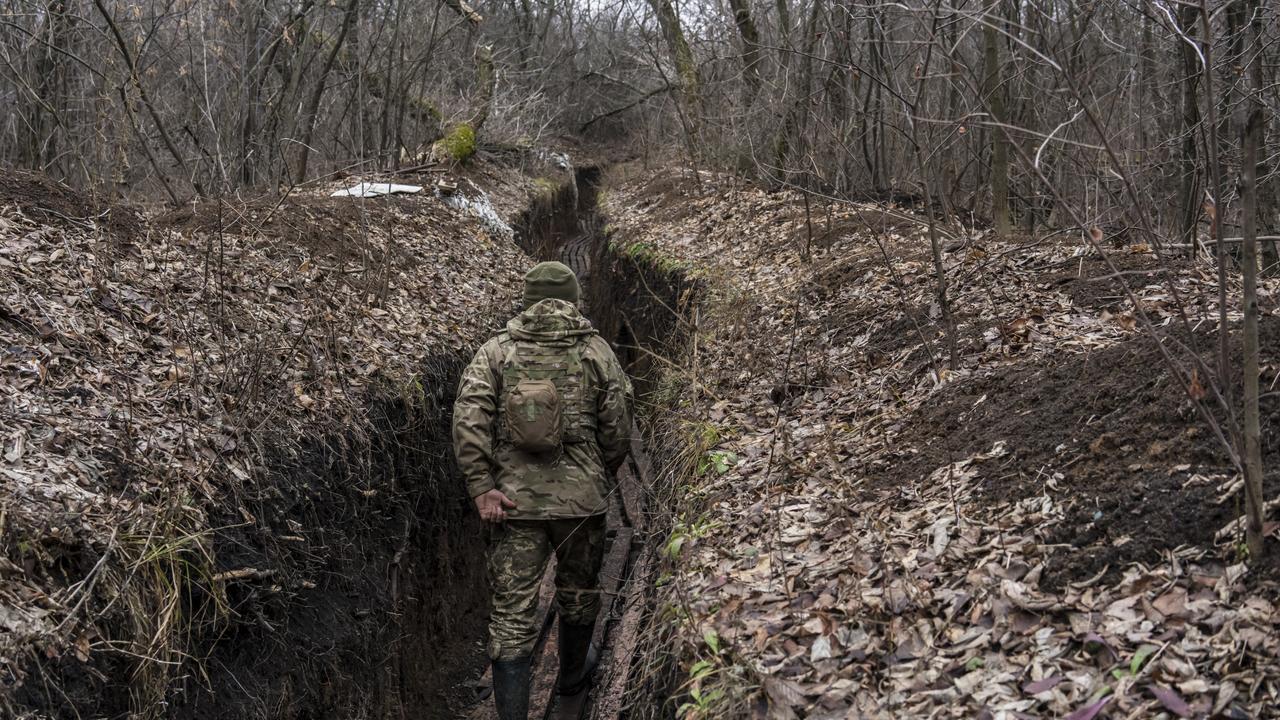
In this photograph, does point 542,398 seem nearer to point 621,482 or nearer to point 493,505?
point 493,505

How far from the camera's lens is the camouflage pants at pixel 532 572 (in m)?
5.44

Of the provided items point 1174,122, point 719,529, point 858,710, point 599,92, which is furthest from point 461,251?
point 599,92

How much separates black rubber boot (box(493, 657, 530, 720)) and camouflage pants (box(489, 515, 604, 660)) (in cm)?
6

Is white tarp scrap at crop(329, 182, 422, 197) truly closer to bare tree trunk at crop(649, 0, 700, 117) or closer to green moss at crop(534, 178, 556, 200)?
bare tree trunk at crop(649, 0, 700, 117)

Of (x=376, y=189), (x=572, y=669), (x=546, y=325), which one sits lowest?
(x=572, y=669)

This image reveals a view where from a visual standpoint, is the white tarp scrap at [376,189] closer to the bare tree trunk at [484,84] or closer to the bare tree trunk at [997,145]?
the bare tree trunk at [997,145]

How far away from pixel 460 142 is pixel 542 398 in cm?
1376

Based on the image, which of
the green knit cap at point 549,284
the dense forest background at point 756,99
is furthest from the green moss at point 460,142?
the green knit cap at point 549,284

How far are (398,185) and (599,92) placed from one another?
83.4ft

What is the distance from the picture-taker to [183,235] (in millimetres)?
7660

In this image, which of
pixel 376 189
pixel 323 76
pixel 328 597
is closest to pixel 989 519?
pixel 328 597

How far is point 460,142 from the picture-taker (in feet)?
59.7

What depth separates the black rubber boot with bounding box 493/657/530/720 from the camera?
5.45 m

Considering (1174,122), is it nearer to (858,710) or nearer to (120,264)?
(858,710)
